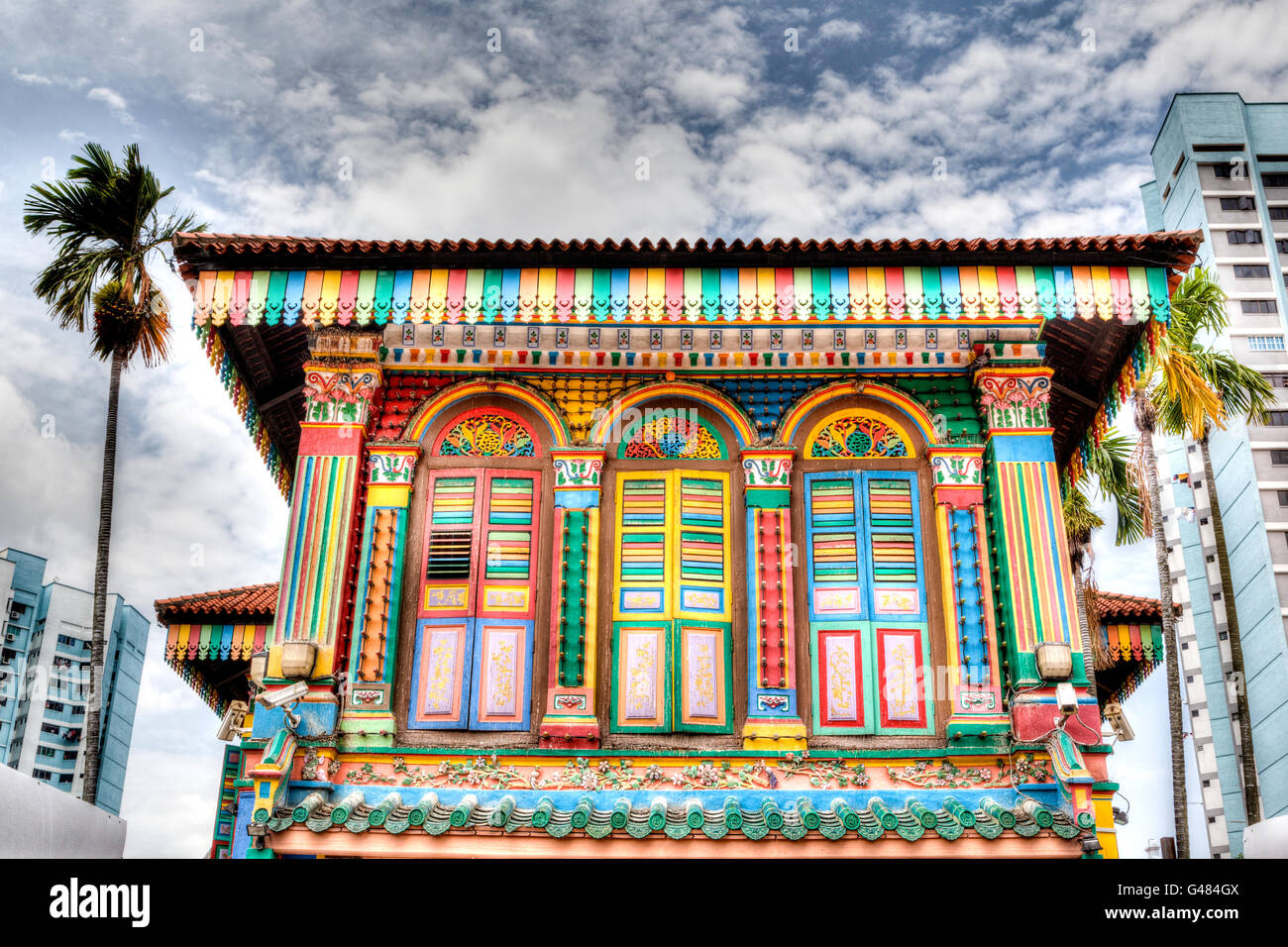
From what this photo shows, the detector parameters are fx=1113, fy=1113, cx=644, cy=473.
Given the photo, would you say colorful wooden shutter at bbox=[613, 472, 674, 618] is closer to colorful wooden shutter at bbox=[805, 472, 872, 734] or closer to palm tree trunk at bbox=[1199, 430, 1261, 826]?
colorful wooden shutter at bbox=[805, 472, 872, 734]

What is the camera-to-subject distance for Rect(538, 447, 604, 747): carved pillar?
973 cm

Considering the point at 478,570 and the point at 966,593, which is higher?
the point at 478,570

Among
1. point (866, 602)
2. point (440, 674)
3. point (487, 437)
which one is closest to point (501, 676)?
point (440, 674)

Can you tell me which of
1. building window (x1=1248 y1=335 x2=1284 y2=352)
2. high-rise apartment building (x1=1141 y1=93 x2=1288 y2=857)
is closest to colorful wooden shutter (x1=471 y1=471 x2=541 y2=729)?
high-rise apartment building (x1=1141 y1=93 x2=1288 y2=857)

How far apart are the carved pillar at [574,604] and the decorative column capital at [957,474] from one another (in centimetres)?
322

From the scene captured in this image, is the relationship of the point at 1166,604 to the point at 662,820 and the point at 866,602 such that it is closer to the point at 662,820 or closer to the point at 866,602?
the point at 866,602

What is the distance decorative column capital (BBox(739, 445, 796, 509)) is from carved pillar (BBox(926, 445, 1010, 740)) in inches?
55.2

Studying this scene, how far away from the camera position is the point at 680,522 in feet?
34.9

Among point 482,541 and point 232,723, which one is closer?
point 482,541

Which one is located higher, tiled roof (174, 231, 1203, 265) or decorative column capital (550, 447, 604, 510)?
tiled roof (174, 231, 1203, 265)

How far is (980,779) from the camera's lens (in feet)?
31.3

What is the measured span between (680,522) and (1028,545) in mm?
3229
